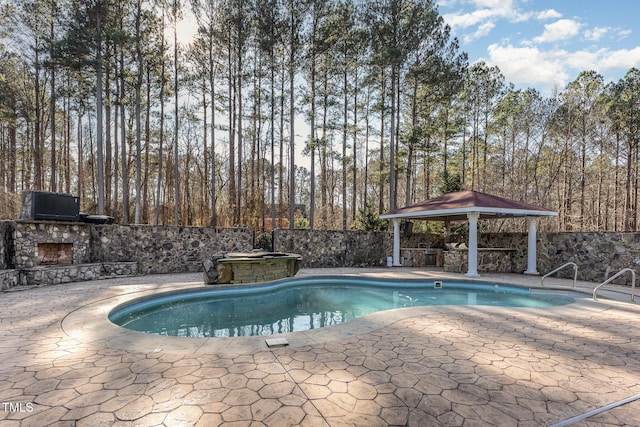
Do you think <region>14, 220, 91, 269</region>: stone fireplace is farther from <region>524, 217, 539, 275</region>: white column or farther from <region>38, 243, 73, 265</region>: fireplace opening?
<region>524, 217, 539, 275</region>: white column

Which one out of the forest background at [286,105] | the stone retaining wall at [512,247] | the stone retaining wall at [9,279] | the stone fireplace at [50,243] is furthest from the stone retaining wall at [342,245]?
the stone retaining wall at [9,279]

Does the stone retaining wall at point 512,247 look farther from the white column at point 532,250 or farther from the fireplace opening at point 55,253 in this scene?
the fireplace opening at point 55,253

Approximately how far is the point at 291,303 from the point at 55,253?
6445mm

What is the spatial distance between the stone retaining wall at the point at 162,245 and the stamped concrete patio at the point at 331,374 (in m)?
4.99

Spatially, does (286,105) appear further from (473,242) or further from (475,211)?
(473,242)

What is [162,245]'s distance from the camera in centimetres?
959

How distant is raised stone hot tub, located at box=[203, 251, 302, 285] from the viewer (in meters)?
7.41

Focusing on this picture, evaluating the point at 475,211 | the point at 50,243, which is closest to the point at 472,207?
the point at 475,211

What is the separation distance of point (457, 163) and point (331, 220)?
30.2 ft

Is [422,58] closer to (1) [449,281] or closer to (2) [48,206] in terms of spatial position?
(1) [449,281]

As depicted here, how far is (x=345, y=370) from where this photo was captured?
8.81 ft

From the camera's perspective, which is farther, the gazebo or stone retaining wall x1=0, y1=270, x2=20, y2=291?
the gazebo

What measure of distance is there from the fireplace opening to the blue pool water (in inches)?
154

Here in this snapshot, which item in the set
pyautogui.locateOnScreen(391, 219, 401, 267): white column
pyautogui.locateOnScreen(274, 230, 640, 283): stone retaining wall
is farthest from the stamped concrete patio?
pyautogui.locateOnScreen(391, 219, 401, 267): white column
